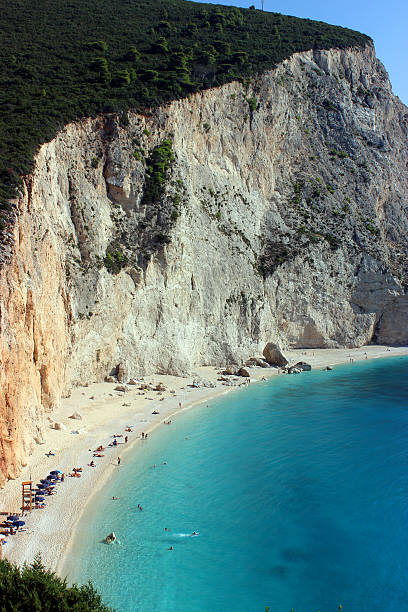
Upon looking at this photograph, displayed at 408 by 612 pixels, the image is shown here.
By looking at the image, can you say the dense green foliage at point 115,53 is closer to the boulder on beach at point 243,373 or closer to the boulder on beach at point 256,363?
the boulder on beach at point 243,373

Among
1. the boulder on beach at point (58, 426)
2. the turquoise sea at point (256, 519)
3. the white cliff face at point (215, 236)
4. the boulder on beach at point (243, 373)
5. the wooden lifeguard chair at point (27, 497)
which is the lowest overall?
the turquoise sea at point (256, 519)

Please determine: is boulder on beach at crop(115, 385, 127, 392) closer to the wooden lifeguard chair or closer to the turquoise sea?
the turquoise sea

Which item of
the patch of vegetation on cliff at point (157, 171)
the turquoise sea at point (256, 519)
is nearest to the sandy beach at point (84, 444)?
the turquoise sea at point (256, 519)

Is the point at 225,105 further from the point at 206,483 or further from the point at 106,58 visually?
the point at 206,483

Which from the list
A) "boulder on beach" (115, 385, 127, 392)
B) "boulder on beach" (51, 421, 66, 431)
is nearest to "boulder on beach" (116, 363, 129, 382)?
"boulder on beach" (115, 385, 127, 392)

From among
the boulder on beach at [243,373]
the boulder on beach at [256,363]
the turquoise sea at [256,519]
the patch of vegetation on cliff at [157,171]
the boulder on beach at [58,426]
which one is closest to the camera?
the turquoise sea at [256,519]

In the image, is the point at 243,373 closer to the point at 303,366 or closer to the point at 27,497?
the point at 303,366

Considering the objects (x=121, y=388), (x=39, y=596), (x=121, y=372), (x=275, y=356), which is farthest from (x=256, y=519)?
(x=275, y=356)
